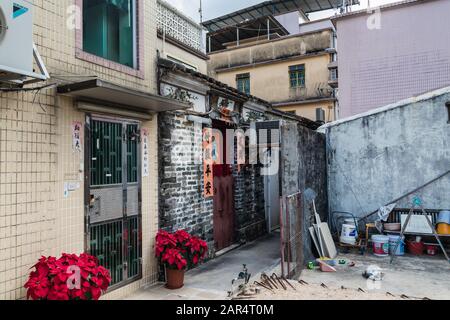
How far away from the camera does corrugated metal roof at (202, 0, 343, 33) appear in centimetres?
2383

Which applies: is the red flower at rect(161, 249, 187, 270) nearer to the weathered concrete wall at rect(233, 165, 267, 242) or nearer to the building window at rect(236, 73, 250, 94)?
the weathered concrete wall at rect(233, 165, 267, 242)

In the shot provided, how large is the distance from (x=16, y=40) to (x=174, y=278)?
13.7 ft

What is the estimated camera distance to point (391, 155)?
9734mm

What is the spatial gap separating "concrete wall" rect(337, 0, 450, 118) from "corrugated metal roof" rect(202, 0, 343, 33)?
40.2 ft

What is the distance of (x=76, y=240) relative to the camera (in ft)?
15.8

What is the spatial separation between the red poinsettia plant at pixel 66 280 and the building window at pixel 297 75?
1840cm

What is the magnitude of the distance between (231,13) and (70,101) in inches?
866

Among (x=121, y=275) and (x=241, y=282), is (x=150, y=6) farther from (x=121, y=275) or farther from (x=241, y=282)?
(x=241, y=282)

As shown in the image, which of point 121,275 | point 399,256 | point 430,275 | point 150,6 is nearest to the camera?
point 121,275

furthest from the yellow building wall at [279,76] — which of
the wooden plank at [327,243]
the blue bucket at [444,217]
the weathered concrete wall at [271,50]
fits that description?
the wooden plank at [327,243]

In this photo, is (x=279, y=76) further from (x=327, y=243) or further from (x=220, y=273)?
(x=220, y=273)

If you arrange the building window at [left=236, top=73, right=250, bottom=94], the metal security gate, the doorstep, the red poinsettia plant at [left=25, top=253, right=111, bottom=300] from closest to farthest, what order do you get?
the red poinsettia plant at [left=25, top=253, right=111, bottom=300], the metal security gate, the doorstep, the building window at [left=236, top=73, right=250, bottom=94]

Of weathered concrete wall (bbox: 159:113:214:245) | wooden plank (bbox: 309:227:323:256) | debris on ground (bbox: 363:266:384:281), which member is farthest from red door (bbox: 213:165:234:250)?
debris on ground (bbox: 363:266:384:281)

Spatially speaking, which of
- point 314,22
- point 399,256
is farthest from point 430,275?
point 314,22
